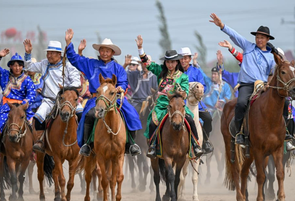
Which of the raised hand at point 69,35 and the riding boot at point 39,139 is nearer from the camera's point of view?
the raised hand at point 69,35

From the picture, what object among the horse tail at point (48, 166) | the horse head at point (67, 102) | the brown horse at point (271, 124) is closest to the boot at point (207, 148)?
the brown horse at point (271, 124)

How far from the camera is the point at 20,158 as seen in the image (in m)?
14.0

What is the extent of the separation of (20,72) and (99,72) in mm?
2579

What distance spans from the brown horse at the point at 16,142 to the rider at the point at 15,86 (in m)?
0.45

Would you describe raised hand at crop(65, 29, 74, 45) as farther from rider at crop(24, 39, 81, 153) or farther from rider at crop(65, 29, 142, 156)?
rider at crop(24, 39, 81, 153)

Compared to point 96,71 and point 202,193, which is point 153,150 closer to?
point 96,71

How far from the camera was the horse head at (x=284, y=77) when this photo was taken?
434 inches

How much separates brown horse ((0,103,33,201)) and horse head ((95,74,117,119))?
111 inches

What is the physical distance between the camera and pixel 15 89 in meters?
14.4

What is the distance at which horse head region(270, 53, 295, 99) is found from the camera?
36.1 feet

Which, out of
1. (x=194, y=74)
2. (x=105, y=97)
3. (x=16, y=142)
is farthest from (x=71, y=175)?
(x=194, y=74)

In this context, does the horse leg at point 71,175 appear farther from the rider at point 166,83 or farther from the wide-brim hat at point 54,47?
the wide-brim hat at point 54,47

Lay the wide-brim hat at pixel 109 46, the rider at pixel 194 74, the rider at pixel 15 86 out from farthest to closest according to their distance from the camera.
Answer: the rider at pixel 194 74 → the rider at pixel 15 86 → the wide-brim hat at pixel 109 46

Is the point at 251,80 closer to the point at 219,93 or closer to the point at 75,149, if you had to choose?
the point at 75,149
